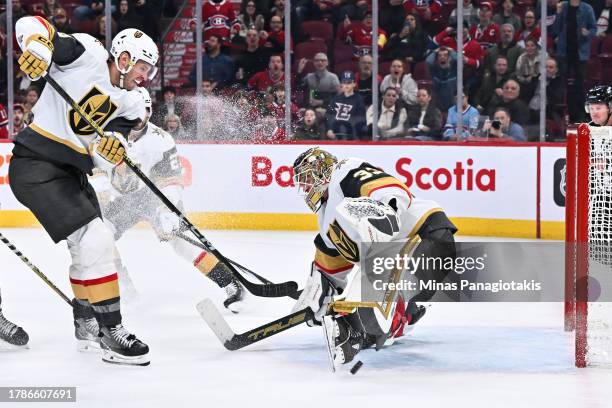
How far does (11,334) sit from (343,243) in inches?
50.8

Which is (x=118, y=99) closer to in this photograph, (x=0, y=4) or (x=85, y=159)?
(x=85, y=159)

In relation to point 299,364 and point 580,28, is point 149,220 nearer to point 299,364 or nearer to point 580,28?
point 299,364

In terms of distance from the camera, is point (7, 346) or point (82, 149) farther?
point (7, 346)

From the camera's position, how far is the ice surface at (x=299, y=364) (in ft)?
11.8

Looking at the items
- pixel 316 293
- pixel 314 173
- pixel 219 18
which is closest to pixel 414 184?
pixel 219 18

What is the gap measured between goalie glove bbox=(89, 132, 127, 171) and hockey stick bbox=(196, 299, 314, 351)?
0.64m

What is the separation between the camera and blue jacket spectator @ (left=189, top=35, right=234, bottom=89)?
845 centimetres

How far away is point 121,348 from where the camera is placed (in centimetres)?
404

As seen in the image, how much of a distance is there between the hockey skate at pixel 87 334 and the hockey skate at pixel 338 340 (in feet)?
2.92

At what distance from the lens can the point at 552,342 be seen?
448cm

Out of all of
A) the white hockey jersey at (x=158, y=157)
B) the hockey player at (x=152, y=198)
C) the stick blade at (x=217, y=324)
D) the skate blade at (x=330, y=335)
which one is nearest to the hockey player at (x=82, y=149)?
the stick blade at (x=217, y=324)

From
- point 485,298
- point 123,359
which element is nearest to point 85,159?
point 123,359

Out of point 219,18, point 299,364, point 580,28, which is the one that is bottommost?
point 299,364

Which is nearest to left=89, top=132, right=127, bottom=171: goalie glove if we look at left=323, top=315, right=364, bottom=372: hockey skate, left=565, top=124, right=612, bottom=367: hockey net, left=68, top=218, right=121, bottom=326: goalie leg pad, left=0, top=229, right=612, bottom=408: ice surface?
left=68, top=218, right=121, bottom=326: goalie leg pad
